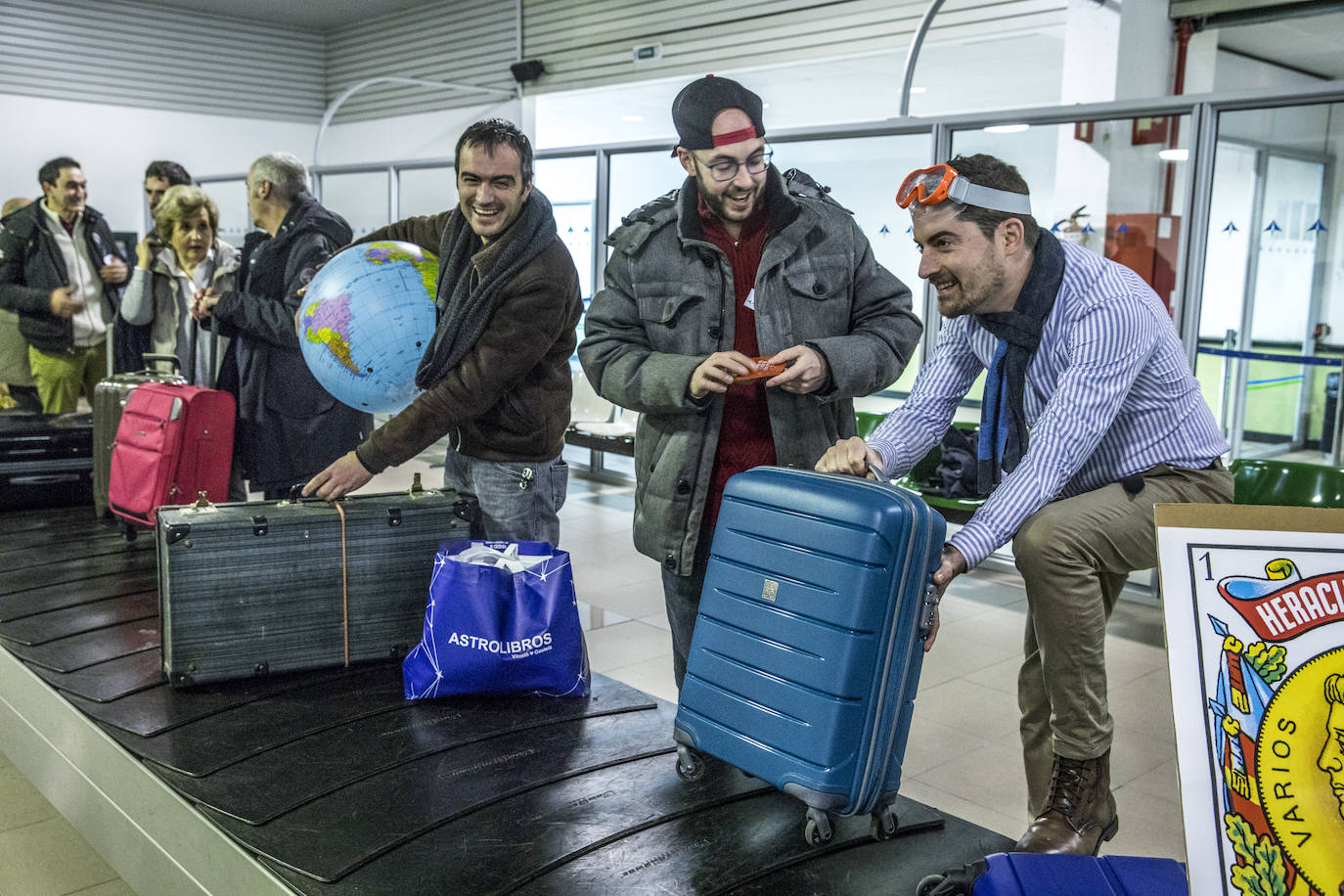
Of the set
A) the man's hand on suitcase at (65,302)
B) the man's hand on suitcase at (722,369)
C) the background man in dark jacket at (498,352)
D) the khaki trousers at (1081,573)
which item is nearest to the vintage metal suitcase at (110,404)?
the man's hand on suitcase at (65,302)

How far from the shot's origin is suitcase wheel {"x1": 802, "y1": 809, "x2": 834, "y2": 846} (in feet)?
6.48

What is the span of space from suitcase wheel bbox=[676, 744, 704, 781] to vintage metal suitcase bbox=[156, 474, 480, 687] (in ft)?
3.42

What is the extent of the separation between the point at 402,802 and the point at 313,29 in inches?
551

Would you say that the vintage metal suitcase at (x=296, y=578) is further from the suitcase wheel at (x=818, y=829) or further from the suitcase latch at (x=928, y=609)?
the suitcase latch at (x=928, y=609)

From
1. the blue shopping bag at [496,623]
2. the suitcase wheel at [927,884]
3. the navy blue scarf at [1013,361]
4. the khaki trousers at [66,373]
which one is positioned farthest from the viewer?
the khaki trousers at [66,373]

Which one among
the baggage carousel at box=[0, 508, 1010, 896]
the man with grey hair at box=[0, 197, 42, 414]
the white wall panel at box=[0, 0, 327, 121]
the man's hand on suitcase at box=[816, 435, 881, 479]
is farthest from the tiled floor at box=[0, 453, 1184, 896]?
the white wall panel at box=[0, 0, 327, 121]

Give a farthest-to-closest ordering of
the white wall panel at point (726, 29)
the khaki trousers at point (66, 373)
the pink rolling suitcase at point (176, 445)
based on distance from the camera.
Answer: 1. the white wall panel at point (726, 29)
2. the khaki trousers at point (66, 373)
3. the pink rolling suitcase at point (176, 445)

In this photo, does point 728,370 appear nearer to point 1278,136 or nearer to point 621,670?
point 621,670

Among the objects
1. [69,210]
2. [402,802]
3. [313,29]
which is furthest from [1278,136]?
[313,29]

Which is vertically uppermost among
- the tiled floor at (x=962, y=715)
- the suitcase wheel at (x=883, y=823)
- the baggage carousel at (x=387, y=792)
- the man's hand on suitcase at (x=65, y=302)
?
the man's hand on suitcase at (x=65, y=302)

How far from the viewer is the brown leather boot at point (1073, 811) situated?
206 centimetres

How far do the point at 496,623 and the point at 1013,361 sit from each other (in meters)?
1.37

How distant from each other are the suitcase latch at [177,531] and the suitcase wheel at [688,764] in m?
1.39

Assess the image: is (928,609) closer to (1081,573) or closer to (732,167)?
(1081,573)
